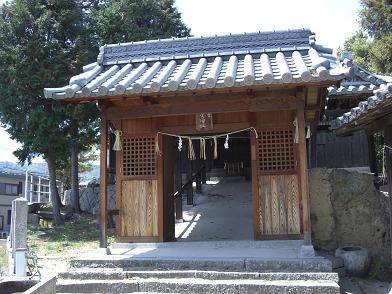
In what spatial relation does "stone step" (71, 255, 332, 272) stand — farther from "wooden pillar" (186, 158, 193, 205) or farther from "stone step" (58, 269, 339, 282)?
"wooden pillar" (186, 158, 193, 205)

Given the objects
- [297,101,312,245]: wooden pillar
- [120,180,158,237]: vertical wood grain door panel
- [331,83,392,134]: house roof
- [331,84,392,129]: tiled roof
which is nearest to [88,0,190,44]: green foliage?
[120,180,158,237]: vertical wood grain door panel

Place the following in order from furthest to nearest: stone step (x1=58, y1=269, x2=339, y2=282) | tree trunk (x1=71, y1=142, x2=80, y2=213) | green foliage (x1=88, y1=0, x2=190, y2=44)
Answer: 1. green foliage (x1=88, y1=0, x2=190, y2=44)
2. tree trunk (x1=71, y1=142, x2=80, y2=213)
3. stone step (x1=58, y1=269, x2=339, y2=282)

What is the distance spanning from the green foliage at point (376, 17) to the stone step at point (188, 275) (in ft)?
52.0

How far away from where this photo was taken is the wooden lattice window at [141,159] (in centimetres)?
993

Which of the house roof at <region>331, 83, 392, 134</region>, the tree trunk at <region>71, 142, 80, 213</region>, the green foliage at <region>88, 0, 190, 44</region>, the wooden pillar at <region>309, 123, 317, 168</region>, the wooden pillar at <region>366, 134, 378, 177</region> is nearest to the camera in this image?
the house roof at <region>331, 83, 392, 134</region>

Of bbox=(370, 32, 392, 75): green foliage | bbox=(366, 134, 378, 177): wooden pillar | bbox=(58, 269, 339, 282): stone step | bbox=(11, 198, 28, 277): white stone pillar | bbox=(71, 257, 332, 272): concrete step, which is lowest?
bbox=(58, 269, 339, 282): stone step

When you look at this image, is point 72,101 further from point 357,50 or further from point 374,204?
point 357,50

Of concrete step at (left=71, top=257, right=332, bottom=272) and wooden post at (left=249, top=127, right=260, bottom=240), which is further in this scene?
wooden post at (left=249, top=127, right=260, bottom=240)

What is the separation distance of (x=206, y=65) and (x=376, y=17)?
45.5 ft

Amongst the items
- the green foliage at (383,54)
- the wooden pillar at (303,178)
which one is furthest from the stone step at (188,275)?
the green foliage at (383,54)

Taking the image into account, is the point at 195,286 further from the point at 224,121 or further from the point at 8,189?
the point at 8,189

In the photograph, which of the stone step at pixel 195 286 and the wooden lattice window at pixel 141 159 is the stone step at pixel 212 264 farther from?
the wooden lattice window at pixel 141 159

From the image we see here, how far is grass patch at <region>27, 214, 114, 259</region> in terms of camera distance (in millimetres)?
12715

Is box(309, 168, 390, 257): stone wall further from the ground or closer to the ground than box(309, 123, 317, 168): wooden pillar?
closer to the ground
